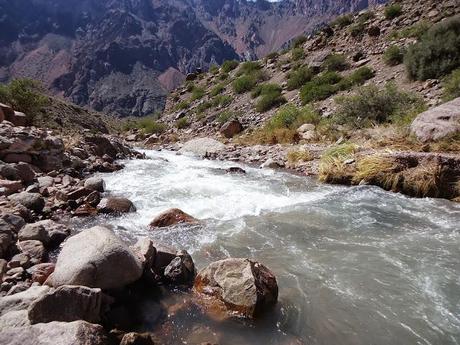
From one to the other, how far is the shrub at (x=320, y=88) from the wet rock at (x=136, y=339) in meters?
17.6

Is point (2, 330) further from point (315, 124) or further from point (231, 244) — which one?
point (315, 124)

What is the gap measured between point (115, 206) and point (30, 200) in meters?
1.53

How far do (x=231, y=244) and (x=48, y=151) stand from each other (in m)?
7.25

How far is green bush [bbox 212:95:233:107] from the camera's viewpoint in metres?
26.3

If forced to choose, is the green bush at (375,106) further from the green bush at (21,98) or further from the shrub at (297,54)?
the green bush at (21,98)

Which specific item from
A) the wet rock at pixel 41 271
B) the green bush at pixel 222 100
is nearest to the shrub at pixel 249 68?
the green bush at pixel 222 100

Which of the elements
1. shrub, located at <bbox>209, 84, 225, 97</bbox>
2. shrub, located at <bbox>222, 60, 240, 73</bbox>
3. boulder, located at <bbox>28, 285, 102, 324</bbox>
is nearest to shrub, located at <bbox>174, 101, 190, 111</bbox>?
shrub, located at <bbox>209, 84, 225, 97</bbox>

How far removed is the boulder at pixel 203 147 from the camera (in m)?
16.9

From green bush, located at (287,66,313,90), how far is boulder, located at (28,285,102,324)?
20.9m

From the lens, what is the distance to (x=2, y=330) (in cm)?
327

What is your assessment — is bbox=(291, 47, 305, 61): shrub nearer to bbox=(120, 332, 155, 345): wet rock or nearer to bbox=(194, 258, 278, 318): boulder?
bbox=(194, 258, 278, 318): boulder

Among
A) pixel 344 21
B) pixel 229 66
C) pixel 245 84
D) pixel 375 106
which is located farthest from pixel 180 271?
pixel 229 66

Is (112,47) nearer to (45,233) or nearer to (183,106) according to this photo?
(183,106)

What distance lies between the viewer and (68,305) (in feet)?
12.0
